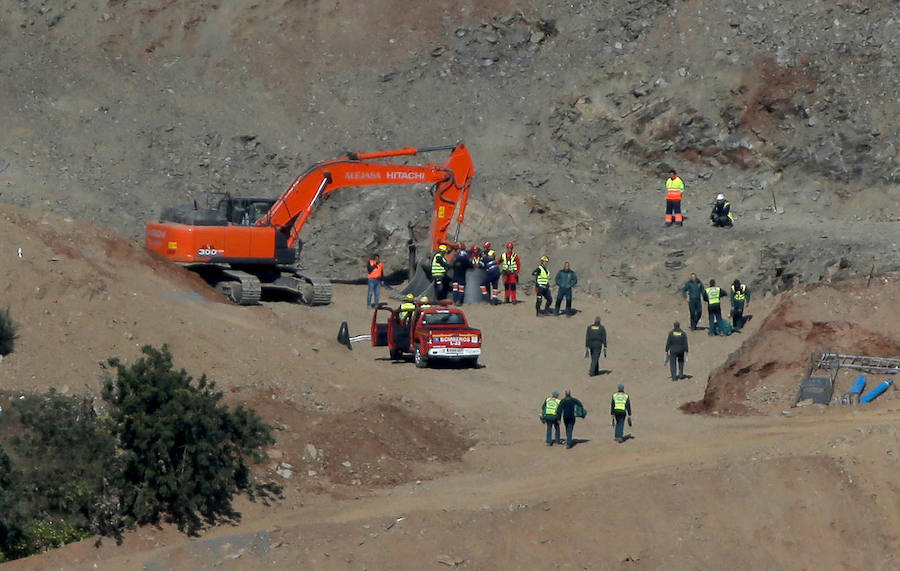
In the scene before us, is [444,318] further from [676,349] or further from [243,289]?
[243,289]

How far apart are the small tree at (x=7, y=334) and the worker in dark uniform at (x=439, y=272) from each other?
41.5ft

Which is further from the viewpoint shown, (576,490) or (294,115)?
(294,115)

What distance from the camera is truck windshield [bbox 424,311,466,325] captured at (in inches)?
1261

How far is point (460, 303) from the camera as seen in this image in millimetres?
38156

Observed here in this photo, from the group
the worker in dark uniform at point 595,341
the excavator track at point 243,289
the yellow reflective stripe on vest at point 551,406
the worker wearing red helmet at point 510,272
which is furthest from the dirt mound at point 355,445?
the worker wearing red helmet at point 510,272

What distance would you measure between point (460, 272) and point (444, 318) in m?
6.25

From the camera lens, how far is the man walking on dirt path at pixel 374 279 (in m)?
37.2

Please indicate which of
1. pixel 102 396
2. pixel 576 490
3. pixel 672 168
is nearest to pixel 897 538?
pixel 576 490

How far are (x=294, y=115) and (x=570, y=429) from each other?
23253 mm

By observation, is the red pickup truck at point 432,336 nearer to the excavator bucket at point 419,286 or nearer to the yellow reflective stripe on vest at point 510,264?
the yellow reflective stripe on vest at point 510,264

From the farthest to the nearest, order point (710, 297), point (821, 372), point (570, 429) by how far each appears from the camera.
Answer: point (710, 297) < point (821, 372) < point (570, 429)

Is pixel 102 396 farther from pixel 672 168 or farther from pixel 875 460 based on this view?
pixel 672 168

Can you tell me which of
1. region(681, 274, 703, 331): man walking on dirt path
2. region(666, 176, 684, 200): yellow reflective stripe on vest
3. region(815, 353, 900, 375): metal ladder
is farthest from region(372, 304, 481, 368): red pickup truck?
region(666, 176, 684, 200): yellow reflective stripe on vest

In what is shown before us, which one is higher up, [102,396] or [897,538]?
[102,396]
